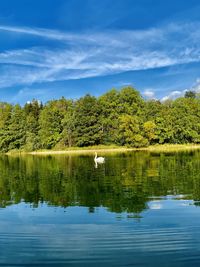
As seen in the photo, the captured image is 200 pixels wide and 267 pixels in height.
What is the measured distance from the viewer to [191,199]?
71.7 ft

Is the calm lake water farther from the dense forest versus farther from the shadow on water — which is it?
the dense forest

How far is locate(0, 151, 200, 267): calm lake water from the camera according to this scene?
12.0m

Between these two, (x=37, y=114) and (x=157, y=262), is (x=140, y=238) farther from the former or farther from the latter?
(x=37, y=114)

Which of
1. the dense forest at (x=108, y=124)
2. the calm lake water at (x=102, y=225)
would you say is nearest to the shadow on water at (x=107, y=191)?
the calm lake water at (x=102, y=225)

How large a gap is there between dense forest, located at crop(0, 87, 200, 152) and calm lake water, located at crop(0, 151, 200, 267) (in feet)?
235

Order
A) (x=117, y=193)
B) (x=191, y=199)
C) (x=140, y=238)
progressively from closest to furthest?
(x=140, y=238) → (x=191, y=199) → (x=117, y=193)

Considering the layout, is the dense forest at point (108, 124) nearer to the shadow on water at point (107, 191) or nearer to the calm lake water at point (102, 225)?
the shadow on water at point (107, 191)

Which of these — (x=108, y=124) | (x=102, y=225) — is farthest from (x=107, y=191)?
(x=108, y=124)

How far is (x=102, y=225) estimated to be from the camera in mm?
16078

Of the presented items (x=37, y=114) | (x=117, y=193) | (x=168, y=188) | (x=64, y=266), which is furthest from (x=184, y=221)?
(x=37, y=114)

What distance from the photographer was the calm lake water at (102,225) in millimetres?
12016

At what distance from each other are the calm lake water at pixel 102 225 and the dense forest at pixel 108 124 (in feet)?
235

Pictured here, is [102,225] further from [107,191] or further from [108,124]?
[108,124]

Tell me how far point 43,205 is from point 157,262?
11.9 m
